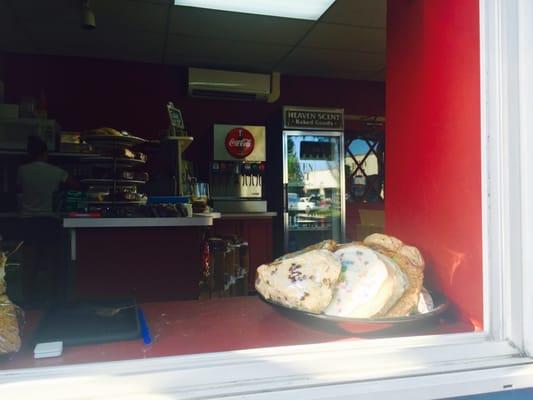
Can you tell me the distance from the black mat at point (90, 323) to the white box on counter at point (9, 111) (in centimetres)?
439

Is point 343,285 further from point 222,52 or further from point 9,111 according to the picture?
point 9,111

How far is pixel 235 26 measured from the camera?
4195 millimetres

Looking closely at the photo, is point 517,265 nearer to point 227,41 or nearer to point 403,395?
point 403,395

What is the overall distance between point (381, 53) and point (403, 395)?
485 cm

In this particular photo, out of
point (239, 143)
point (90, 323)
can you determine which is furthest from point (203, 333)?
point (239, 143)

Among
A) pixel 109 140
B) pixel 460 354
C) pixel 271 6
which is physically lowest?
pixel 460 354

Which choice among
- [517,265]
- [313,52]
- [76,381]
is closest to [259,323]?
[76,381]

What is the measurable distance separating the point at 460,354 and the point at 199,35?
4.22 meters

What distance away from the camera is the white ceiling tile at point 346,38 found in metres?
4.31

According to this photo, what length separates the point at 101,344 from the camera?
939 millimetres

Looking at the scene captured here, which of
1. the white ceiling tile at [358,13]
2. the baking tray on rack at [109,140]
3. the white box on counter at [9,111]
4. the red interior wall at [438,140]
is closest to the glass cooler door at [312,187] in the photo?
the white ceiling tile at [358,13]

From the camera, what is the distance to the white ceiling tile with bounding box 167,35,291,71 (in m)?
4.66

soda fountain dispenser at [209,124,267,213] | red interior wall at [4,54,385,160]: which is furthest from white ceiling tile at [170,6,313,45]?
soda fountain dispenser at [209,124,267,213]

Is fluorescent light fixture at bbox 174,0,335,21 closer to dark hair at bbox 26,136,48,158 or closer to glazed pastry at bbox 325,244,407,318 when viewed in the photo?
dark hair at bbox 26,136,48,158
